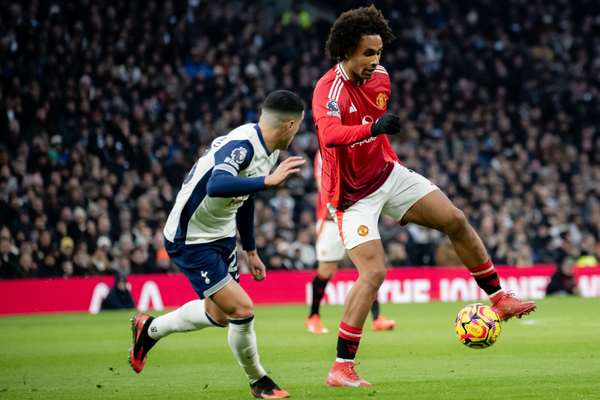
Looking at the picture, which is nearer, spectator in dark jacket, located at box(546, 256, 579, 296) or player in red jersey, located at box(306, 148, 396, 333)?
player in red jersey, located at box(306, 148, 396, 333)

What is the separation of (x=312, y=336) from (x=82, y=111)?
907 centimetres

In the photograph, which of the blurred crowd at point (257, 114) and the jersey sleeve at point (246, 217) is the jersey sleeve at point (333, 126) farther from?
the blurred crowd at point (257, 114)

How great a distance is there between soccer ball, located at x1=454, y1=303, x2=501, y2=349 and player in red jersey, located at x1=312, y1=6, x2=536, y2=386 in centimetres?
16

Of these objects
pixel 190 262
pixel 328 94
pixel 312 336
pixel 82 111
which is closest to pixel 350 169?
pixel 328 94

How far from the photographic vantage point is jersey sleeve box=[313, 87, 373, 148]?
4.85m

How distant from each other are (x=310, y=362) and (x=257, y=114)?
11.7 m

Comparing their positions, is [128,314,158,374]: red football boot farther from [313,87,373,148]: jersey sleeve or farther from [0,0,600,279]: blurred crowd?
[0,0,600,279]: blurred crowd

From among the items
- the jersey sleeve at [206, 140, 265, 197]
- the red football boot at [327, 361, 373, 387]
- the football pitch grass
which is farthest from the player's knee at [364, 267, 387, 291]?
the jersey sleeve at [206, 140, 265, 197]

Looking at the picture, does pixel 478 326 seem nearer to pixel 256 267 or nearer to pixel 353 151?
pixel 353 151

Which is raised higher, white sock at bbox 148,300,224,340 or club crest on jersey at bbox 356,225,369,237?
club crest on jersey at bbox 356,225,369,237

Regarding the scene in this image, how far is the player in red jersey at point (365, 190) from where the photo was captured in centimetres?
522

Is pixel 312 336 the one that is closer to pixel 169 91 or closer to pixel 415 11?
pixel 169 91

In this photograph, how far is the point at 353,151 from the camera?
552 centimetres

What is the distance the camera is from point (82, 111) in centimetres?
1545
